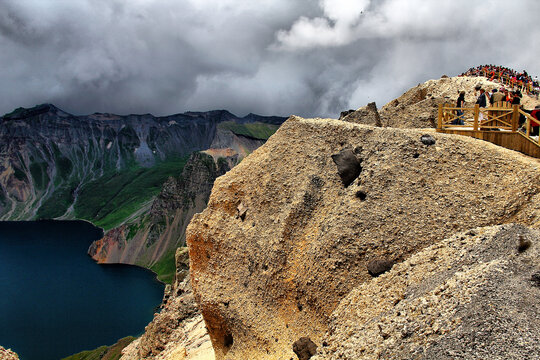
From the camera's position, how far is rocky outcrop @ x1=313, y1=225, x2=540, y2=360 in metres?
8.93

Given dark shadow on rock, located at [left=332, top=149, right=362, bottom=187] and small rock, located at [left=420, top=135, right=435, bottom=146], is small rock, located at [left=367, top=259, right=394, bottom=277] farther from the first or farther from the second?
small rock, located at [left=420, top=135, right=435, bottom=146]

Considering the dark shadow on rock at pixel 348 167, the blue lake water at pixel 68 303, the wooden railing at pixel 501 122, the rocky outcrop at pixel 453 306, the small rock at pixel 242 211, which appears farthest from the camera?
the blue lake water at pixel 68 303

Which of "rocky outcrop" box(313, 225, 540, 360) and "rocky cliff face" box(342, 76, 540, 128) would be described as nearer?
"rocky outcrop" box(313, 225, 540, 360)

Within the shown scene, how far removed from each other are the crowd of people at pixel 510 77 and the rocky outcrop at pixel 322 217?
43860 millimetres

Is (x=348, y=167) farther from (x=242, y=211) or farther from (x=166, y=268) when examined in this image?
(x=166, y=268)

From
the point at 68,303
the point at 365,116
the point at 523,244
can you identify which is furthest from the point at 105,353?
the point at 523,244

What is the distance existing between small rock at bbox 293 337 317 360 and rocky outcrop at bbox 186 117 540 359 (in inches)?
23.3

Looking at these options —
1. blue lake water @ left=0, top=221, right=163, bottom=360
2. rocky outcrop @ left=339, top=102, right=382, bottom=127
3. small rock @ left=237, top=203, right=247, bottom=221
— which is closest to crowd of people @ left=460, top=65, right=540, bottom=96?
rocky outcrop @ left=339, top=102, right=382, bottom=127

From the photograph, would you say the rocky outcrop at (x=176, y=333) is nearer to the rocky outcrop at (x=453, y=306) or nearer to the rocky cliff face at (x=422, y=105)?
the rocky outcrop at (x=453, y=306)

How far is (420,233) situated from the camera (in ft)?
52.0

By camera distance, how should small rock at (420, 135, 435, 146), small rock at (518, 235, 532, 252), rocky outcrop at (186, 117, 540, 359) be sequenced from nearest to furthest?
small rock at (518, 235, 532, 252), rocky outcrop at (186, 117, 540, 359), small rock at (420, 135, 435, 146)

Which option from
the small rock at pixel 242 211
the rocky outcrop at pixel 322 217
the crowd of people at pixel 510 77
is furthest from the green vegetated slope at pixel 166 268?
→ the rocky outcrop at pixel 322 217

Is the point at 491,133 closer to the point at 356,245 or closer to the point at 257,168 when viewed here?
the point at 356,245

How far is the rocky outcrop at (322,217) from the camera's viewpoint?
52.0 feet
